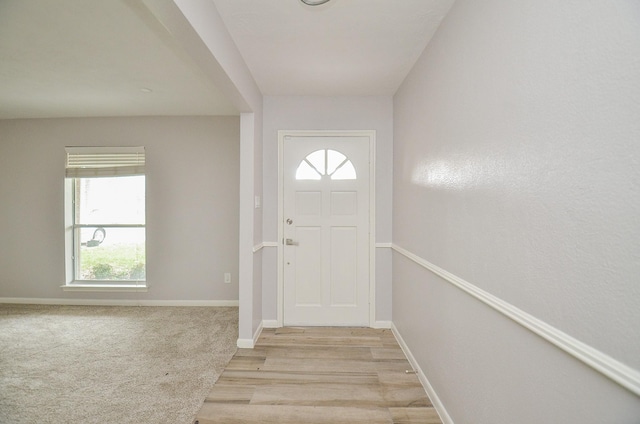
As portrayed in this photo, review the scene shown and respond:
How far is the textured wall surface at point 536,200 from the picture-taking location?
2.46 ft

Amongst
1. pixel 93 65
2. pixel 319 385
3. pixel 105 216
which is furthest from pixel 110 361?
pixel 93 65

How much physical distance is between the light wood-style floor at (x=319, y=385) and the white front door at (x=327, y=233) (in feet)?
1.06

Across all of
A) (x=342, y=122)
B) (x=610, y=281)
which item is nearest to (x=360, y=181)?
(x=342, y=122)

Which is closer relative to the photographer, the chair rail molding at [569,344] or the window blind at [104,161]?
the chair rail molding at [569,344]

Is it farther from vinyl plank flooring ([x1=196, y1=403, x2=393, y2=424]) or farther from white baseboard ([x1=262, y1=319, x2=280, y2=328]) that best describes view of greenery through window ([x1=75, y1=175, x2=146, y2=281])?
vinyl plank flooring ([x1=196, y1=403, x2=393, y2=424])

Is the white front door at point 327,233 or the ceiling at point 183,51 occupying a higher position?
the ceiling at point 183,51

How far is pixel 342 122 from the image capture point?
3.21 meters

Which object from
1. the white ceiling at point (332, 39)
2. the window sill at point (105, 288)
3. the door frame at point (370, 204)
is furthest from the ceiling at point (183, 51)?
the window sill at point (105, 288)

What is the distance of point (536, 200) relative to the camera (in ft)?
3.40

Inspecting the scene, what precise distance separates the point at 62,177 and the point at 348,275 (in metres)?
3.96

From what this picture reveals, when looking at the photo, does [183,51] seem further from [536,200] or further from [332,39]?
[536,200]

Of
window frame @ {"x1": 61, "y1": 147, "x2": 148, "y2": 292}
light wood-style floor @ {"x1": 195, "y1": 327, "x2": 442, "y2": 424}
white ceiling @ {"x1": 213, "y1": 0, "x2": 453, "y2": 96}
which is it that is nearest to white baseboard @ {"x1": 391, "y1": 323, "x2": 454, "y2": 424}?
light wood-style floor @ {"x1": 195, "y1": 327, "x2": 442, "y2": 424}

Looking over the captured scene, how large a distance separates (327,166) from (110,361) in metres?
2.66

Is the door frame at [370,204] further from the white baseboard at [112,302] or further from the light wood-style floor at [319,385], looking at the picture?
the white baseboard at [112,302]
